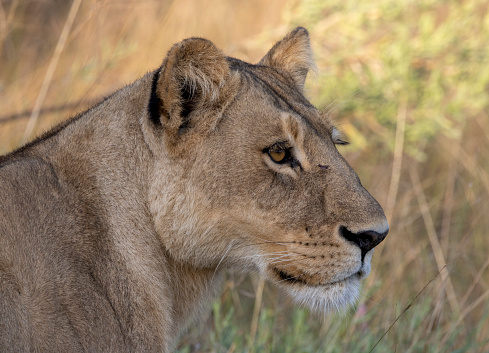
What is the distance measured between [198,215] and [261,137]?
0.54m

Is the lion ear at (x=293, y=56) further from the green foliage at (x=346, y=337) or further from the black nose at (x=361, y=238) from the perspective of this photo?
the green foliage at (x=346, y=337)

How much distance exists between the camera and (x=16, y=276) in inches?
111

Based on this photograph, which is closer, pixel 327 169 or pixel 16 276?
pixel 16 276

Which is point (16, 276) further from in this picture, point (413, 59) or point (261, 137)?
point (413, 59)

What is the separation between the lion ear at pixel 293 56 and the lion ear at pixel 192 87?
981 mm

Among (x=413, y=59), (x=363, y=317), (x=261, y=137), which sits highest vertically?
(x=413, y=59)

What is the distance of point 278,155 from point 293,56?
1.22 metres

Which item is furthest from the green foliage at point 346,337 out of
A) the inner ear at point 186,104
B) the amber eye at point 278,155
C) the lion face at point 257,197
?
the inner ear at point 186,104

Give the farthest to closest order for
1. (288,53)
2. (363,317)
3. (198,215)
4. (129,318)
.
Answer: (363,317) < (288,53) < (198,215) < (129,318)

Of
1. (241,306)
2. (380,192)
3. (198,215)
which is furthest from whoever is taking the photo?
(380,192)

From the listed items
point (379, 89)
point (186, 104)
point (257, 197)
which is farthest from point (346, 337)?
point (379, 89)

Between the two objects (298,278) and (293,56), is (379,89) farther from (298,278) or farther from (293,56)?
(298,278)

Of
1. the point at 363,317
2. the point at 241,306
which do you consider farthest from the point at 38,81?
the point at 363,317

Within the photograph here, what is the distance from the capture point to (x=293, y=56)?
444 cm
